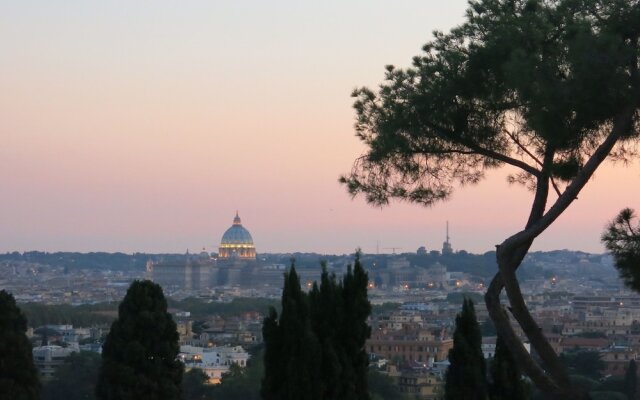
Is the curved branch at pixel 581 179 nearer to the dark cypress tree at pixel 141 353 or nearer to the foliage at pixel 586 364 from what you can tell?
the dark cypress tree at pixel 141 353

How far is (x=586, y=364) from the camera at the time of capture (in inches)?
1969

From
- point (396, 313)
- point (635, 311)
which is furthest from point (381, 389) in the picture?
point (635, 311)

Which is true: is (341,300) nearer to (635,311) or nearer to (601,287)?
(635,311)

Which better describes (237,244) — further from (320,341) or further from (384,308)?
(320,341)

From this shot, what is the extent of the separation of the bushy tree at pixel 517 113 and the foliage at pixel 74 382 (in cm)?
3064

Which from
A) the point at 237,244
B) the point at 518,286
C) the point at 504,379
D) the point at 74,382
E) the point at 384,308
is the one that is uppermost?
the point at 237,244

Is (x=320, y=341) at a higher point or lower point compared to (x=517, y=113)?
lower

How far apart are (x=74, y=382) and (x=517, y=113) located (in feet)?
110

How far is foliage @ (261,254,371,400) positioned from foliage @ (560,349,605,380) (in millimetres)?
35399

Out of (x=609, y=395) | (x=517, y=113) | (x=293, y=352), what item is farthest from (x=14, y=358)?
(x=609, y=395)

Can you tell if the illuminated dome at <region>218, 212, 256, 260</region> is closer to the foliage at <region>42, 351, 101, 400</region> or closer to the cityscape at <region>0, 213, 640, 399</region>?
the cityscape at <region>0, 213, 640, 399</region>

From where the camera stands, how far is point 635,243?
880 centimetres

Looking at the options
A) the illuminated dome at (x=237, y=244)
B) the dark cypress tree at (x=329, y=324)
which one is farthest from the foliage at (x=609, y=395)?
the illuminated dome at (x=237, y=244)

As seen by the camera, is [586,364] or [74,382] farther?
[586,364]
